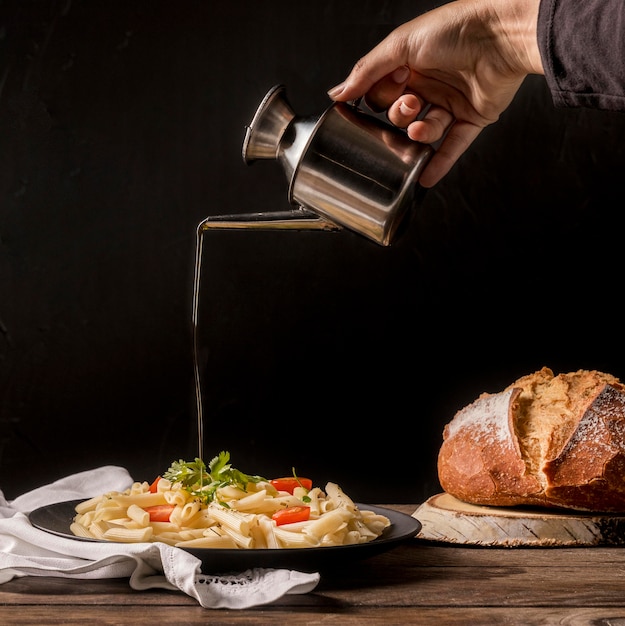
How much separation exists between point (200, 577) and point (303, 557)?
0.13 meters

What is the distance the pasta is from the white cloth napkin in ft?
0.19

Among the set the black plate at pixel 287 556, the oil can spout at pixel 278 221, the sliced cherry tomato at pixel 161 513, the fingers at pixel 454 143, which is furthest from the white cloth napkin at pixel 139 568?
the fingers at pixel 454 143

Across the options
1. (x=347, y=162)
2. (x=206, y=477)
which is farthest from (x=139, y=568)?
(x=347, y=162)

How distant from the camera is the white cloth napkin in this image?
1.05 metres

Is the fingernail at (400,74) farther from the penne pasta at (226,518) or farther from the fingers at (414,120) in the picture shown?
the penne pasta at (226,518)

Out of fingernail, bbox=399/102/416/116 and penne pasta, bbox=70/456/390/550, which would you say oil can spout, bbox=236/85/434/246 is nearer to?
fingernail, bbox=399/102/416/116

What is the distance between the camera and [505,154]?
1.94m

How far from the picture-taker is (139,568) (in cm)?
111

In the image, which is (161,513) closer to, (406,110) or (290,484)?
(290,484)

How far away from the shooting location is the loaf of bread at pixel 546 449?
1.42m

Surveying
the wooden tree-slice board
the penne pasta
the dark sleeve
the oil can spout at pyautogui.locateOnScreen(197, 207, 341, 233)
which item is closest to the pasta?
the penne pasta

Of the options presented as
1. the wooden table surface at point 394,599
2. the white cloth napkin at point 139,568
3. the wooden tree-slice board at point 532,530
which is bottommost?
the wooden tree-slice board at point 532,530

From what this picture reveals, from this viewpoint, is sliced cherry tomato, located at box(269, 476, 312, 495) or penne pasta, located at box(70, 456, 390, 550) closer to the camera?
penne pasta, located at box(70, 456, 390, 550)

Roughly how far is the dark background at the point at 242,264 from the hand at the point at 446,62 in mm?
542
